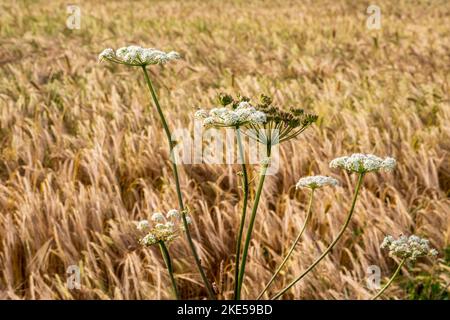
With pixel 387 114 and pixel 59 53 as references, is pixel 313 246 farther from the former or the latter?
pixel 59 53

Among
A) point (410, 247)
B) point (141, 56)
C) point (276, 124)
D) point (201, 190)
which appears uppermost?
point (141, 56)

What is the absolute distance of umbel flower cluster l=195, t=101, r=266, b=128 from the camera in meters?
1.17

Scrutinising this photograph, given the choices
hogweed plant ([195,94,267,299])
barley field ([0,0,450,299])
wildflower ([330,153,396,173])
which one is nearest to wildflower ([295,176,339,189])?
wildflower ([330,153,396,173])

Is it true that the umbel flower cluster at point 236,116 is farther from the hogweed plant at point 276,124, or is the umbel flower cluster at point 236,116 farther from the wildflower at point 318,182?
the wildflower at point 318,182

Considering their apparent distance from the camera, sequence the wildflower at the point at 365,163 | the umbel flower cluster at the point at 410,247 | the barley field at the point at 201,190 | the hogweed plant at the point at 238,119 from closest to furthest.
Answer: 1. the hogweed plant at the point at 238,119
2. the wildflower at the point at 365,163
3. the umbel flower cluster at the point at 410,247
4. the barley field at the point at 201,190

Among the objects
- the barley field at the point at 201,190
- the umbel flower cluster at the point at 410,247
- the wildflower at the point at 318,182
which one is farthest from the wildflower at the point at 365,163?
the barley field at the point at 201,190

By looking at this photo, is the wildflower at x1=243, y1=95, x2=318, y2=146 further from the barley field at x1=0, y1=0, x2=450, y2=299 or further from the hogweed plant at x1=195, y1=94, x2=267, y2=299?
the barley field at x1=0, y1=0, x2=450, y2=299

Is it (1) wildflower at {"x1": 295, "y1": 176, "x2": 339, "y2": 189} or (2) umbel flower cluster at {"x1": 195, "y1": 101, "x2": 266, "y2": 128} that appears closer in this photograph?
(2) umbel flower cluster at {"x1": 195, "y1": 101, "x2": 266, "y2": 128}

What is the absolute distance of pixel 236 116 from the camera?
118cm

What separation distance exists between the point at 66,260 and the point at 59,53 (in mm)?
6243

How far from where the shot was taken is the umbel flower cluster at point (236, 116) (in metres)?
1.17

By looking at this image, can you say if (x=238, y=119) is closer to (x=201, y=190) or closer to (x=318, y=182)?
(x=318, y=182)

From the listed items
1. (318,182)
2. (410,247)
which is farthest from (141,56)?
(410,247)

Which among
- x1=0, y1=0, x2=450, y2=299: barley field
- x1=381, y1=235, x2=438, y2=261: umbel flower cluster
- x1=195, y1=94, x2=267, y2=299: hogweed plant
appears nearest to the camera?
x1=195, y1=94, x2=267, y2=299: hogweed plant
